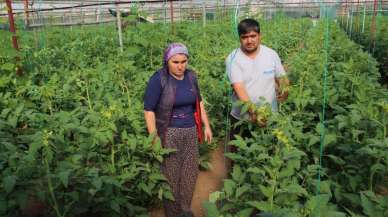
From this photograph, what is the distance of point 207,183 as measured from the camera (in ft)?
13.4

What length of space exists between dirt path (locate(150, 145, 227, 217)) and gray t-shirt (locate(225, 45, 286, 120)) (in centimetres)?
100

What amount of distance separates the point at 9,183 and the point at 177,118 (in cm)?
140

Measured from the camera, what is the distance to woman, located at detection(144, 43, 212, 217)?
3.02 meters

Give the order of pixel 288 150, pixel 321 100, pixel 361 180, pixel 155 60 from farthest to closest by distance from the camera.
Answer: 1. pixel 155 60
2. pixel 321 100
3. pixel 361 180
4. pixel 288 150

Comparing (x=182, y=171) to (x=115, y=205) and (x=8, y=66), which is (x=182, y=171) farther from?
(x=8, y=66)

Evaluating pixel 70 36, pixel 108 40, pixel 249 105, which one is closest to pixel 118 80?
pixel 249 105

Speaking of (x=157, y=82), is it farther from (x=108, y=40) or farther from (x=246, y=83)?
(x=108, y=40)

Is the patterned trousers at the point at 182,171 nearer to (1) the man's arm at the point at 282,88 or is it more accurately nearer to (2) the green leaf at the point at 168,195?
(2) the green leaf at the point at 168,195

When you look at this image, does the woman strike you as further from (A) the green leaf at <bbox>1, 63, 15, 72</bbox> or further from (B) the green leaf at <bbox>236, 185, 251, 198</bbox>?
(A) the green leaf at <bbox>1, 63, 15, 72</bbox>

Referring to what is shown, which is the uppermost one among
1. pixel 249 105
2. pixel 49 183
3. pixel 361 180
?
pixel 249 105

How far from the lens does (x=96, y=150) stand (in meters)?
2.90

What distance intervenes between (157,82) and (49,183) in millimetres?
1142

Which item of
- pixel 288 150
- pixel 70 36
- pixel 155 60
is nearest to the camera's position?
pixel 288 150

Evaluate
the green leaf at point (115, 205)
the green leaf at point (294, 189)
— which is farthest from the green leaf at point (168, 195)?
the green leaf at point (294, 189)
